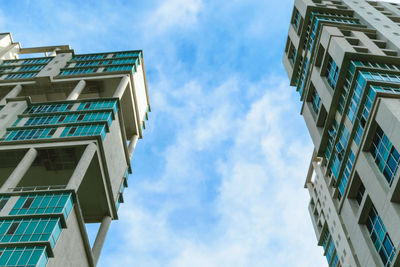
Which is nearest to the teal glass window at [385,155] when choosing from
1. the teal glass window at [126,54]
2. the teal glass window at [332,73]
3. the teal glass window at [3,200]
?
the teal glass window at [332,73]

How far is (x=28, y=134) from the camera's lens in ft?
124

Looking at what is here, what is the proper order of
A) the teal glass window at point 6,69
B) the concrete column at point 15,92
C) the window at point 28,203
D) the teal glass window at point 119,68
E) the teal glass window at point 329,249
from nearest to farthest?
the window at point 28,203 → the concrete column at point 15,92 → the teal glass window at point 329,249 → the teal glass window at point 119,68 → the teal glass window at point 6,69

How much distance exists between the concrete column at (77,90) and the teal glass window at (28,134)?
Result: 7.84 meters

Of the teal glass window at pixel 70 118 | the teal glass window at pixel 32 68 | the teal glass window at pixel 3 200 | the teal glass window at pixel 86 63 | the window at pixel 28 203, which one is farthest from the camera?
the teal glass window at pixel 32 68

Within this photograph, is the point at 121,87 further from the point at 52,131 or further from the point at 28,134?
the point at 28,134

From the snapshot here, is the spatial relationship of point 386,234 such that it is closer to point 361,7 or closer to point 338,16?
point 338,16

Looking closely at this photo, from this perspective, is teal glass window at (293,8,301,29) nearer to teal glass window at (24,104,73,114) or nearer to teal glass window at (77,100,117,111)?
teal glass window at (77,100,117,111)

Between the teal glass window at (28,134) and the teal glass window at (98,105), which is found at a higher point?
the teal glass window at (98,105)

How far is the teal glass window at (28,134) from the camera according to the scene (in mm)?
37469

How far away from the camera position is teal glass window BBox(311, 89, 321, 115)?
43.2 meters

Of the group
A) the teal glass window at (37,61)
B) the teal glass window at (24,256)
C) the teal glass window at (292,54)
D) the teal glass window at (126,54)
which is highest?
the teal glass window at (37,61)

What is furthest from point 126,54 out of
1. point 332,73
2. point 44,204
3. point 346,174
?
point 346,174

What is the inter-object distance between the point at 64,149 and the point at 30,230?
11511 mm

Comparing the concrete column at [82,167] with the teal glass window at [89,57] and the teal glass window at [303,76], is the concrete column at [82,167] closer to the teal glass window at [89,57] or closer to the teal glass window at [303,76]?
the teal glass window at [89,57]
